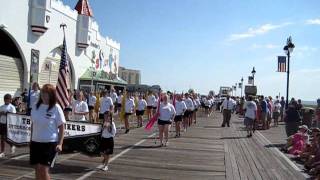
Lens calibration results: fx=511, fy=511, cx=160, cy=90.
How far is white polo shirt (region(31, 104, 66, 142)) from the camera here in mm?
7770

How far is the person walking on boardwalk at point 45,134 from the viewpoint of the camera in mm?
7727

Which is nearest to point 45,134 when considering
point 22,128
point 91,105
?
point 22,128

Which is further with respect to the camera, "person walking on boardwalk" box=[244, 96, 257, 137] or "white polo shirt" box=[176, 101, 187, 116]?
"person walking on boardwalk" box=[244, 96, 257, 137]

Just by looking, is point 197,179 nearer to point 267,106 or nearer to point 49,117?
point 49,117

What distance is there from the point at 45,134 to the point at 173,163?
666 centimetres

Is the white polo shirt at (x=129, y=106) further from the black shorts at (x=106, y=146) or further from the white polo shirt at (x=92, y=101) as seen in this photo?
the black shorts at (x=106, y=146)

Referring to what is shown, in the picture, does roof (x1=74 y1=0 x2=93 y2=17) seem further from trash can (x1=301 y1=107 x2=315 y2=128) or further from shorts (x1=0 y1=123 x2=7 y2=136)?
shorts (x1=0 y1=123 x2=7 y2=136)

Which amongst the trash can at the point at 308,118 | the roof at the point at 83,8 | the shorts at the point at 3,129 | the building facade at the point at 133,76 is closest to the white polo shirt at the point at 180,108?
the trash can at the point at 308,118

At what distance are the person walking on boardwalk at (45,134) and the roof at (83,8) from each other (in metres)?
37.9

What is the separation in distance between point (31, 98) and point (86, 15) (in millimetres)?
28121

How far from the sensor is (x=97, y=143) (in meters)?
12.6

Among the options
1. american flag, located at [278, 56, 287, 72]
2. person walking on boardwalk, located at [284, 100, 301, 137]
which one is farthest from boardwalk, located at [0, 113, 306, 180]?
american flag, located at [278, 56, 287, 72]

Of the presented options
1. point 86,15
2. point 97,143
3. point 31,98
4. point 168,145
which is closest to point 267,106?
point 168,145

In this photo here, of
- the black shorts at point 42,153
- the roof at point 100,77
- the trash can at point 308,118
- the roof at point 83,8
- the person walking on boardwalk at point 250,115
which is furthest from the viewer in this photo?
the roof at point 100,77
